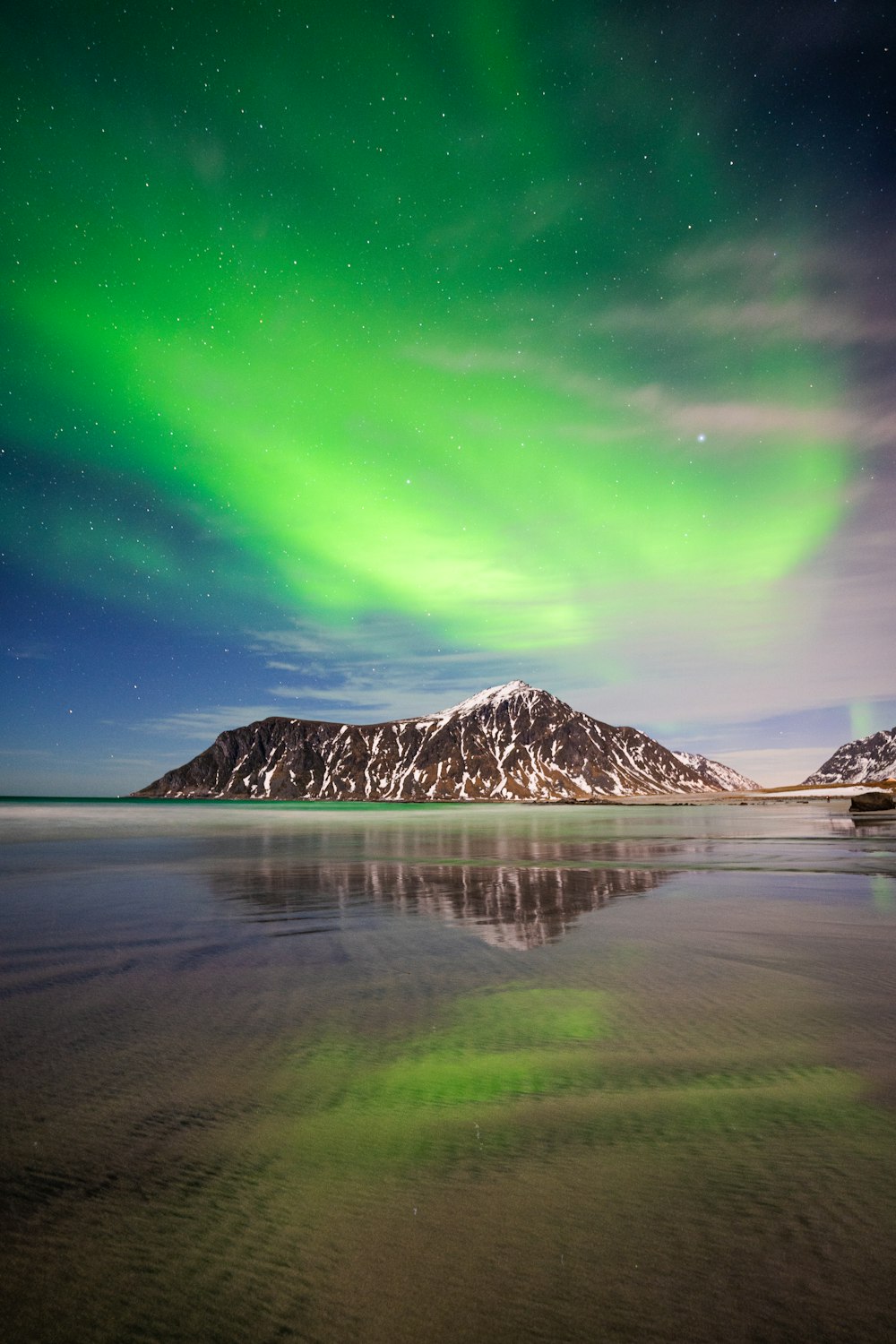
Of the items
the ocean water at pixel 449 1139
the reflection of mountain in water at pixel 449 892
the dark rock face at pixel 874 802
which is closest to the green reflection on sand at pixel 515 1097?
the ocean water at pixel 449 1139

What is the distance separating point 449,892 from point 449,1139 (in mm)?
13701

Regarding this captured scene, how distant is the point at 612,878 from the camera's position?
2078cm

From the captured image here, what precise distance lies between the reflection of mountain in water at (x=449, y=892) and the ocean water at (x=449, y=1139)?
5.80 ft

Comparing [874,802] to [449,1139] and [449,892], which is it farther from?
[449,1139]

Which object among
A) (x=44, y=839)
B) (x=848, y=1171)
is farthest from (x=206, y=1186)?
(x=44, y=839)

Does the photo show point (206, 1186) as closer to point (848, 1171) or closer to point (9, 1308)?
point (9, 1308)

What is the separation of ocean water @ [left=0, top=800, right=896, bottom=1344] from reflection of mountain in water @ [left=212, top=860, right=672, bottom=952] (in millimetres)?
1769

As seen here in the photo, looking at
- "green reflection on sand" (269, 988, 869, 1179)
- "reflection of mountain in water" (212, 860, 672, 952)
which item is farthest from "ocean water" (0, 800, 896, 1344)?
"reflection of mountain in water" (212, 860, 672, 952)

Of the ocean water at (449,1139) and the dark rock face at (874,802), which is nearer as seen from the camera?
the ocean water at (449,1139)

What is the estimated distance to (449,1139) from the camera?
4.68m

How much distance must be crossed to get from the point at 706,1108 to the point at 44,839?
45.0 metres

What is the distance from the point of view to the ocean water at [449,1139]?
311cm

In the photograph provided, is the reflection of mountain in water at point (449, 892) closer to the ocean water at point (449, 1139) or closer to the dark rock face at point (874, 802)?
the ocean water at point (449, 1139)

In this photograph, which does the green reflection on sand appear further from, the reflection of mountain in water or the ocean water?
the reflection of mountain in water
